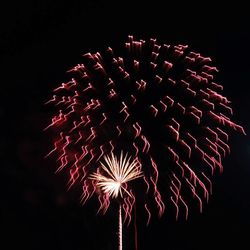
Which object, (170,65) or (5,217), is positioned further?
(5,217)

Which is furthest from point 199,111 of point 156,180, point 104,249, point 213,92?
point 104,249

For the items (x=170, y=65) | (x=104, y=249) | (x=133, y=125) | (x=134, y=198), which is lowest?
(x=104, y=249)

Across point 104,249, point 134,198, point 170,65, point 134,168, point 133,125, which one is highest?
point 170,65

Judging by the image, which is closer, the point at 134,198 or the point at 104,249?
the point at 134,198

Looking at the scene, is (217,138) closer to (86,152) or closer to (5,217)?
(86,152)

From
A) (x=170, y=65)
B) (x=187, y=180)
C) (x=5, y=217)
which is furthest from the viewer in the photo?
(x=5, y=217)

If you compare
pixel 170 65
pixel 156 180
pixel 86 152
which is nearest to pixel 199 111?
pixel 170 65

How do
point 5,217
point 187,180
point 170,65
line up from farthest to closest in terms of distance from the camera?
point 5,217, point 170,65, point 187,180

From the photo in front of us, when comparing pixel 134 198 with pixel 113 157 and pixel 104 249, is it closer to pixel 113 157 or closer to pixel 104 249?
pixel 113 157

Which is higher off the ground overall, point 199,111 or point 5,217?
point 199,111
